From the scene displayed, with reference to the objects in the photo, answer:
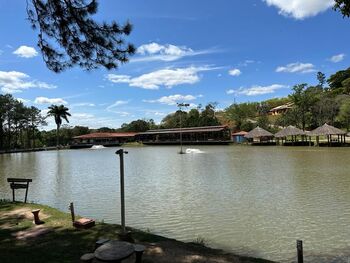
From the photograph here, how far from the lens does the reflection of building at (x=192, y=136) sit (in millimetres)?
69125

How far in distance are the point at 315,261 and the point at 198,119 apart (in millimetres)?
76595

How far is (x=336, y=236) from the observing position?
8.70 m

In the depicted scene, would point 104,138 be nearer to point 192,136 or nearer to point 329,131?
point 192,136

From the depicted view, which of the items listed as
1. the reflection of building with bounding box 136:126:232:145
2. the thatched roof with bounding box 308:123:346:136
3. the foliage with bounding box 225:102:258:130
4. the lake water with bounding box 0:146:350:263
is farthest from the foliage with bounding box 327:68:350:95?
the lake water with bounding box 0:146:350:263

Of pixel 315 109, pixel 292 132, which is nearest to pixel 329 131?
pixel 292 132

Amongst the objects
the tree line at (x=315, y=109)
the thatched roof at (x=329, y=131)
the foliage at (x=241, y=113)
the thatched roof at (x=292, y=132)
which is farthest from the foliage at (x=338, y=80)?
the thatched roof at (x=329, y=131)

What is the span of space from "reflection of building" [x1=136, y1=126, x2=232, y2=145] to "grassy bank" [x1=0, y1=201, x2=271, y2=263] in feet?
188

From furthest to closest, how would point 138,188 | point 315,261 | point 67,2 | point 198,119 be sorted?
1. point 198,119
2. point 138,188
3. point 67,2
4. point 315,261

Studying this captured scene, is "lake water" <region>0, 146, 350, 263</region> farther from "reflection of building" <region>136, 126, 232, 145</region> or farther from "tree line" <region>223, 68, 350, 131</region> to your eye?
"reflection of building" <region>136, 126, 232, 145</region>

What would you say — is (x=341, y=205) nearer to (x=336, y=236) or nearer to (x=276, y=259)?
(x=336, y=236)

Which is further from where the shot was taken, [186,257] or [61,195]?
[61,195]

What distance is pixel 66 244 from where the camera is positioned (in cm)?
705

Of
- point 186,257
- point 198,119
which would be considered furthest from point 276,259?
point 198,119

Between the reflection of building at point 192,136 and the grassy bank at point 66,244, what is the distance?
188ft
